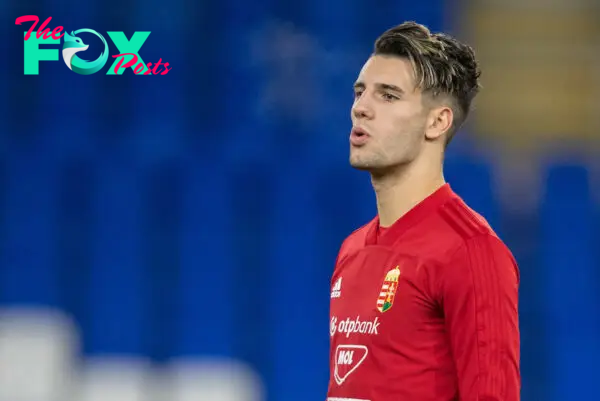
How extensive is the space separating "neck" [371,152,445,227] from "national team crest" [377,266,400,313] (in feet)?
0.48

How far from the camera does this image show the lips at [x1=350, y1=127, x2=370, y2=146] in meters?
1.80

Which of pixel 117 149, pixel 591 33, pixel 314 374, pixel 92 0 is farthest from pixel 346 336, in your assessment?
pixel 591 33

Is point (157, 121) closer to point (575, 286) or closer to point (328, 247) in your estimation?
point (328, 247)

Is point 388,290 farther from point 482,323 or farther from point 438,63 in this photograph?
point 438,63

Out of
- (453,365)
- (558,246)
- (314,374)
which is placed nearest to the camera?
A: (453,365)

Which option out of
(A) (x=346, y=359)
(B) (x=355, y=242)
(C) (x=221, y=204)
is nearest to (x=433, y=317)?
(A) (x=346, y=359)

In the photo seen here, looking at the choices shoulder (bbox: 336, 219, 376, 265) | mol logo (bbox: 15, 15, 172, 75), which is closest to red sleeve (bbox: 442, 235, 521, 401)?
shoulder (bbox: 336, 219, 376, 265)

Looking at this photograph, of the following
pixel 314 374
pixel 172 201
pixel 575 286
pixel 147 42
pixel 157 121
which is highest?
pixel 147 42

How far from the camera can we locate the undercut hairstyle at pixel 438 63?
1835 mm

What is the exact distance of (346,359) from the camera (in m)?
1.74

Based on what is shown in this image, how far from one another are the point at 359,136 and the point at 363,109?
54mm

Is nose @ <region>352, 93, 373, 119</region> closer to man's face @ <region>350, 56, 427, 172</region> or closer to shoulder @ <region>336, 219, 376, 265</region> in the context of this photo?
man's face @ <region>350, 56, 427, 172</region>

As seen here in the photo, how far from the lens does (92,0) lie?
142 inches

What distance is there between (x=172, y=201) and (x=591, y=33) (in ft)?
6.10
